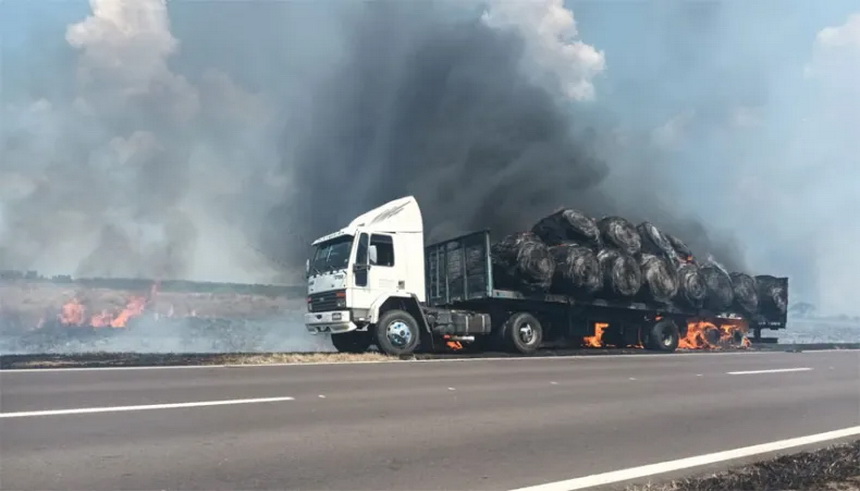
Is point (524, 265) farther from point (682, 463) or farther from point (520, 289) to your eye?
point (682, 463)

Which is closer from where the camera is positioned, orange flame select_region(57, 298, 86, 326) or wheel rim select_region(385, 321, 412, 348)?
wheel rim select_region(385, 321, 412, 348)

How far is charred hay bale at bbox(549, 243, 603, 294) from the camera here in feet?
58.0

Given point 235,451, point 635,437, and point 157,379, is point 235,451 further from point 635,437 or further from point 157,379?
point 157,379

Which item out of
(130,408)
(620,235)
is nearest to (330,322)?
(130,408)

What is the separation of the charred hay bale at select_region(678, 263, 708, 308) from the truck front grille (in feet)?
34.3

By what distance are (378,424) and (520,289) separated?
1076 cm

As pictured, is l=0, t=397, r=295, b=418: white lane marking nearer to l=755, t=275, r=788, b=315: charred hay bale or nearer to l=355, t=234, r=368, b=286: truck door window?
l=355, t=234, r=368, b=286: truck door window

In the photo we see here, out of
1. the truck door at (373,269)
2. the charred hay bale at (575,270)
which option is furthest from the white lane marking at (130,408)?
the charred hay bale at (575,270)

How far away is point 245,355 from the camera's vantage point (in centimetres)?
1376

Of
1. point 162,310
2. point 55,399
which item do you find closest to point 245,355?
point 55,399

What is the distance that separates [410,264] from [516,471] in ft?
35.1

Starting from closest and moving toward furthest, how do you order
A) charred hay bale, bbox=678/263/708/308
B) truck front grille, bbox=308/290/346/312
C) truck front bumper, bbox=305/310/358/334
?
truck front bumper, bbox=305/310/358/334 < truck front grille, bbox=308/290/346/312 < charred hay bale, bbox=678/263/708/308

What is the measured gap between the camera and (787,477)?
521cm

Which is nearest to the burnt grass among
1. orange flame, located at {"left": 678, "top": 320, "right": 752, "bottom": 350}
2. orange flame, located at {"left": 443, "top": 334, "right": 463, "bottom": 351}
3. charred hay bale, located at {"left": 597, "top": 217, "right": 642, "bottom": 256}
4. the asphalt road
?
the asphalt road
